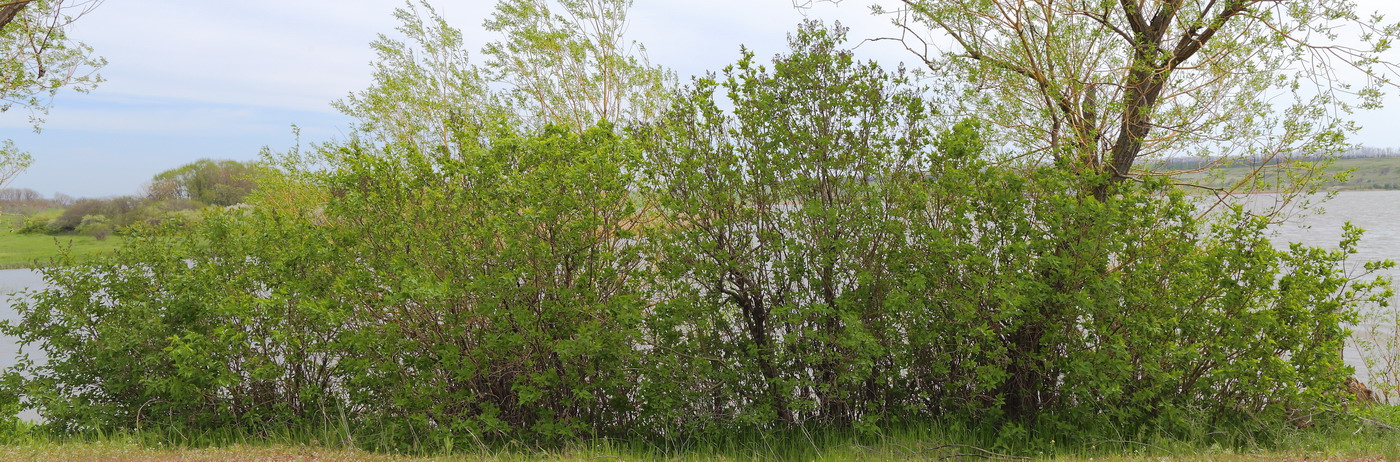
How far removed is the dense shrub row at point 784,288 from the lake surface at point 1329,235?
58.3 inches

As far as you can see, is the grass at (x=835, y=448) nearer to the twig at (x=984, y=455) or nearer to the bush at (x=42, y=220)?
the twig at (x=984, y=455)

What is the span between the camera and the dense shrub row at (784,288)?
6410 millimetres

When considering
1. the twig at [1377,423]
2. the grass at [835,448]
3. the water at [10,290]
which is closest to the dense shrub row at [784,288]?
the grass at [835,448]

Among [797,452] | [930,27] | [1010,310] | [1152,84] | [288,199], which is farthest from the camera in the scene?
[288,199]

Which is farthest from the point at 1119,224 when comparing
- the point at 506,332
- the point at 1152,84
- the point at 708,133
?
the point at 506,332

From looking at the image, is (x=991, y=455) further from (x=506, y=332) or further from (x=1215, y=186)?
(x=1215, y=186)

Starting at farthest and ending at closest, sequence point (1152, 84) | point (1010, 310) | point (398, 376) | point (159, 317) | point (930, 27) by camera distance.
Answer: point (930, 27)
point (1152, 84)
point (159, 317)
point (398, 376)
point (1010, 310)

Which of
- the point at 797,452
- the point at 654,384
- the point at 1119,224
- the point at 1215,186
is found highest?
the point at 1215,186

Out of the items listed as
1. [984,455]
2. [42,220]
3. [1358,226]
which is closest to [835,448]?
[984,455]

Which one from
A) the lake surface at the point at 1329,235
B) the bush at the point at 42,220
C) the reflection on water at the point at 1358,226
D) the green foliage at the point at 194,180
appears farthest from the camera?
the green foliage at the point at 194,180

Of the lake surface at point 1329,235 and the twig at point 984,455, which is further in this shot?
the lake surface at point 1329,235

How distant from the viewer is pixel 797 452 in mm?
6496

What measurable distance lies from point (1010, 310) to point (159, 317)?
7491mm

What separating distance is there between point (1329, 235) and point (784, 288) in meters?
33.6
